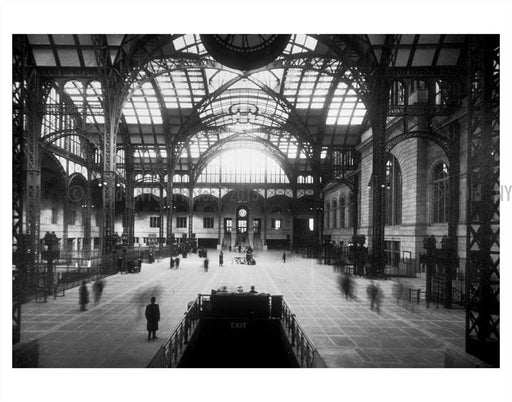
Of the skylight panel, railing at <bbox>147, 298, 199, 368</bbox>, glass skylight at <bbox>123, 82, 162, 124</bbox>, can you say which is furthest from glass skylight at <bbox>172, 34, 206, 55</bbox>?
railing at <bbox>147, 298, 199, 368</bbox>

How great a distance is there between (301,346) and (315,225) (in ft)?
95.9

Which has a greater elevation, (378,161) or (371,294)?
(378,161)

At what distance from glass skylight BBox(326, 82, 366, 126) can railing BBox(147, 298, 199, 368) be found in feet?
99.0

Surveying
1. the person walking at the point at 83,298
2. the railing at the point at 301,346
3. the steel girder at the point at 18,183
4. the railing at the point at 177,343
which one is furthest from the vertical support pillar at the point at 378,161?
the steel girder at the point at 18,183

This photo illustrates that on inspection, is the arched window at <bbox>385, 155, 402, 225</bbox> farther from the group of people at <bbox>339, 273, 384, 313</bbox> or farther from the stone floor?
the group of people at <bbox>339, 273, 384, 313</bbox>

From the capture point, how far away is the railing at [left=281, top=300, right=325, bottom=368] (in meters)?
8.23

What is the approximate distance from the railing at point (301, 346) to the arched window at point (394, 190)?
18952 millimetres

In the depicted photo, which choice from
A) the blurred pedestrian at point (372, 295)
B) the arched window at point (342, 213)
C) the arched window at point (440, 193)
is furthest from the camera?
the arched window at point (342, 213)

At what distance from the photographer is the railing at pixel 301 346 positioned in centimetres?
823

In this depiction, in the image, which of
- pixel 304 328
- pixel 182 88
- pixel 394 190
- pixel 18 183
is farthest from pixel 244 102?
pixel 18 183

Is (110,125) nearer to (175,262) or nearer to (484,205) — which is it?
(175,262)

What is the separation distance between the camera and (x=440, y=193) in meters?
23.2

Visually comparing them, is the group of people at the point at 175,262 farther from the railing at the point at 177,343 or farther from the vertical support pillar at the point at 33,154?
the railing at the point at 177,343
